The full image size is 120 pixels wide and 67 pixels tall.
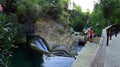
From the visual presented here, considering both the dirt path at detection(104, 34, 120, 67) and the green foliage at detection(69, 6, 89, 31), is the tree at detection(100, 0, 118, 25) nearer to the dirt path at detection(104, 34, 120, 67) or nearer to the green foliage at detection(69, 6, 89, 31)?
the dirt path at detection(104, 34, 120, 67)

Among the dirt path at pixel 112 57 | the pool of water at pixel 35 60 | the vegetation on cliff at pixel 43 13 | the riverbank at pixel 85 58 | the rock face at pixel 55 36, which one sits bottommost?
the pool of water at pixel 35 60

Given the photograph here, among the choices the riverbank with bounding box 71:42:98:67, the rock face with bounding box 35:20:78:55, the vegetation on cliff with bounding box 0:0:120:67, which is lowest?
the rock face with bounding box 35:20:78:55

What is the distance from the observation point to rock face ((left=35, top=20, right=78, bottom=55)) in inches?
965

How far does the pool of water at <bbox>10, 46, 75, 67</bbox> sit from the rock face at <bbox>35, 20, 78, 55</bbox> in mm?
3150

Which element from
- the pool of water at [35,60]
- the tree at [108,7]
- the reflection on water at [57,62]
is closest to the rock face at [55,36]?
the pool of water at [35,60]

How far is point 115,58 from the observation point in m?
7.18

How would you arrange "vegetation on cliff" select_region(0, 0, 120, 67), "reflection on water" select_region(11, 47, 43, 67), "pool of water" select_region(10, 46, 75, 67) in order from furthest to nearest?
"vegetation on cliff" select_region(0, 0, 120, 67) → "reflection on water" select_region(11, 47, 43, 67) → "pool of water" select_region(10, 46, 75, 67)

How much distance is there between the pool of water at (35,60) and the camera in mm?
17375

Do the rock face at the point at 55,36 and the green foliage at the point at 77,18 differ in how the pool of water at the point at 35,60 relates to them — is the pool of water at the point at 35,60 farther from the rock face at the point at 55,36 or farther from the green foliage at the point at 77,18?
the green foliage at the point at 77,18

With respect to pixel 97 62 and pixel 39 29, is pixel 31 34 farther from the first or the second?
pixel 97 62

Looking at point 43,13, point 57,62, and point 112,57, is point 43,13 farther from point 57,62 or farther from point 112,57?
point 112,57

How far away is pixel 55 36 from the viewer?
25828 mm

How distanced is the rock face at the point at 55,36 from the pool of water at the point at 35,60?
10.3 feet

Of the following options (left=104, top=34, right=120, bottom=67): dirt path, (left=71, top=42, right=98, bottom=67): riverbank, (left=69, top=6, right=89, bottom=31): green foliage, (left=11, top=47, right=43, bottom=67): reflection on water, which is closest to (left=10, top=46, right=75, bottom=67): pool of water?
(left=11, top=47, right=43, bottom=67): reflection on water
